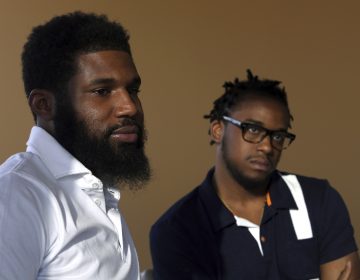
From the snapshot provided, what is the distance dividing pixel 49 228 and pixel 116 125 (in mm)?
331

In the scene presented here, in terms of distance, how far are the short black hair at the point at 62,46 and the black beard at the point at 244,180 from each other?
99cm

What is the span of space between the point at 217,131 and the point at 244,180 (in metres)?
0.27

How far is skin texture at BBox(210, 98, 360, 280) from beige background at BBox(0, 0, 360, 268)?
48.2 inches

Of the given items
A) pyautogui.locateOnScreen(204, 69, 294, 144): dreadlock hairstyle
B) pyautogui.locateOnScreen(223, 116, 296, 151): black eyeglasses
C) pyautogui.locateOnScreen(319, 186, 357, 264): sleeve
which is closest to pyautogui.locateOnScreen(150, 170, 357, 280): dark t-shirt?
pyautogui.locateOnScreen(319, 186, 357, 264): sleeve

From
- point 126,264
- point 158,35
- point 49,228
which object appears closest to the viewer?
point 49,228

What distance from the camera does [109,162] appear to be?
A: 4.82 feet

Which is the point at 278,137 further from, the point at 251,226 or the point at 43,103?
the point at 43,103

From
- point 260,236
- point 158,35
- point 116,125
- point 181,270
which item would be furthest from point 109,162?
point 158,35

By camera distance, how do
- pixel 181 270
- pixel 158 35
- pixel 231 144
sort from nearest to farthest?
pixel 181 270 < pixel 231 144 < pixel 158 35

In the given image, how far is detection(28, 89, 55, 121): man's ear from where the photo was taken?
1.44 m

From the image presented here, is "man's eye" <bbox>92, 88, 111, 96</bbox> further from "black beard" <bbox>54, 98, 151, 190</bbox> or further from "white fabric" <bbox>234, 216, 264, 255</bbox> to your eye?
"white fabric" <bbox>234, 216, 264, 255</bbox>

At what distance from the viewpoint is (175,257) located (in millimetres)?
2205

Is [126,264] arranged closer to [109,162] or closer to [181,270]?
[109,162]

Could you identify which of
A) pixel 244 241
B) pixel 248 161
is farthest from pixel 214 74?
pixel 244 241
